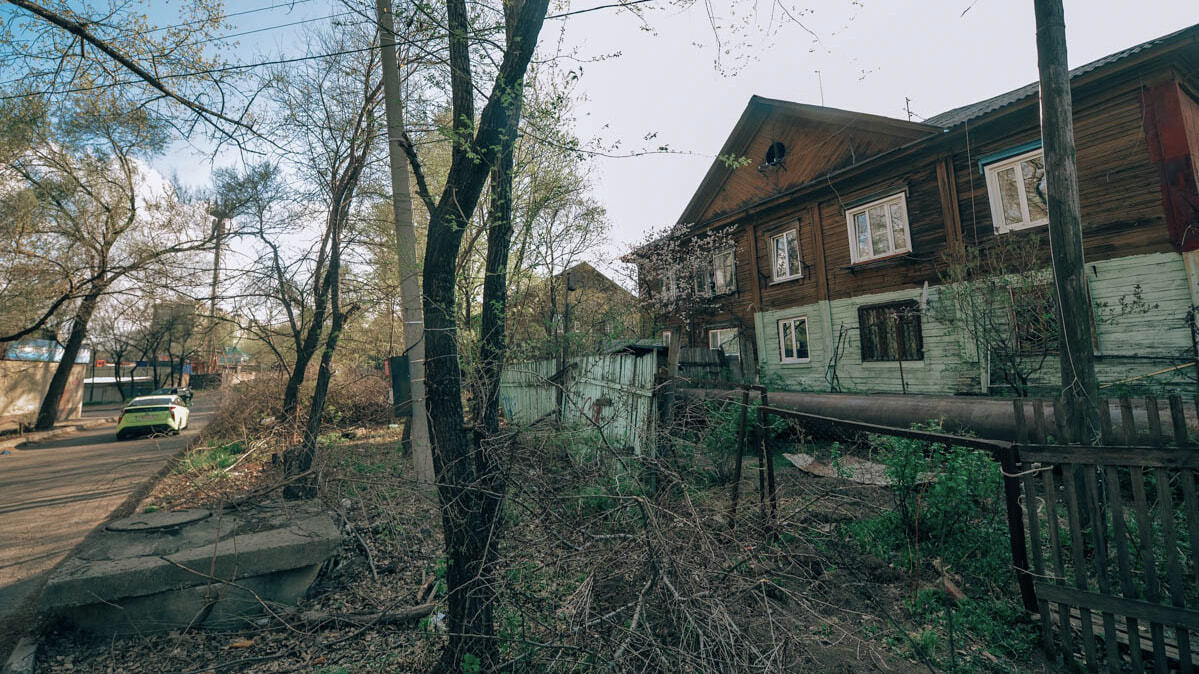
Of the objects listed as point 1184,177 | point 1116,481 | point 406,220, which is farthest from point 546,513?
point 1184,177

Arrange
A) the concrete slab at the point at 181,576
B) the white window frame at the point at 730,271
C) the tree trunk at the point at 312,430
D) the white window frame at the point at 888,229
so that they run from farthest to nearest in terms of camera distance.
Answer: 1. the white window frame at the point at 730,271
2. the white window frame at the point at 888,229
3. the tree trunk at the point at 312,430
4. the concrete slab at the point at 181,576

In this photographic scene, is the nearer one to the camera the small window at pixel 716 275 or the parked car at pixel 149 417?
the parked car at pixel 149 417

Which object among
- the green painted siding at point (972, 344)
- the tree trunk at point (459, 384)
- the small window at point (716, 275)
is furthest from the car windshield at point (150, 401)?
the green painted siding at point (972, 344)

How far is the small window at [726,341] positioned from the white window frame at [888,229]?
15.3 feet

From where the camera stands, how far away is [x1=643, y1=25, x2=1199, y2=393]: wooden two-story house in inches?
338

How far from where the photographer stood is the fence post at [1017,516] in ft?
10.2

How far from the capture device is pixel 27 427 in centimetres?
1808

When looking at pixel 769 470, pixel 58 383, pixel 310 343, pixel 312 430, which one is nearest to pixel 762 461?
pixel 769 470

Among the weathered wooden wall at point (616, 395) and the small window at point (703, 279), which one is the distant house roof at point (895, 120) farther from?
the weathered wooden wall at point (616, 395)

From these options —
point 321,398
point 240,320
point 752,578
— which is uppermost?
point 240,320

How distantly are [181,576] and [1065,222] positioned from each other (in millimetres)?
8117

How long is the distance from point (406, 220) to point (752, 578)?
526cm

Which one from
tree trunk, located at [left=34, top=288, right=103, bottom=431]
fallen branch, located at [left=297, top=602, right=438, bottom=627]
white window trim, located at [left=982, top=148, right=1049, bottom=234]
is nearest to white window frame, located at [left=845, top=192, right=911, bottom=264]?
white window trim, located at [left=982, top=148, right=1049, bottom=234]

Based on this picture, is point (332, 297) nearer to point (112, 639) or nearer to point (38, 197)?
point (112, 639)
